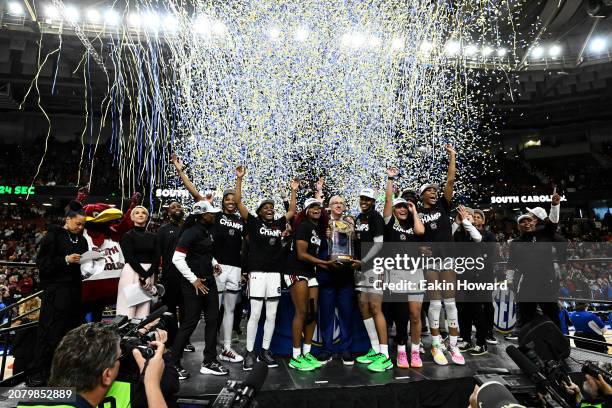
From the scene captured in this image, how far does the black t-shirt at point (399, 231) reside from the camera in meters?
4.72

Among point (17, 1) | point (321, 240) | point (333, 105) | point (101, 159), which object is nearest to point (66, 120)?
point (101, 159)

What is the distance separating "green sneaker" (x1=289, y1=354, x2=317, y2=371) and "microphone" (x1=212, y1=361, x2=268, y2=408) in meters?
2.70

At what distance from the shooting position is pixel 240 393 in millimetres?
1544

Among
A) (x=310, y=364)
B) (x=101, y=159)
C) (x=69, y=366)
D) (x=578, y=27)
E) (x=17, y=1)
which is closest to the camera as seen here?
(x=69, y=366)

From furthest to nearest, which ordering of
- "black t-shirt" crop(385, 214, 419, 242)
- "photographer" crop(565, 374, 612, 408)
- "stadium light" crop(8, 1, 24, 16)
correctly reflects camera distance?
"stadium light" crop(8, 1, 24, 16) < "black t-shirt" crop(385, 214, 419, 242) < "photographer" crop(565, 374, 612, 408)

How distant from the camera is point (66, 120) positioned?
23094 millimetres

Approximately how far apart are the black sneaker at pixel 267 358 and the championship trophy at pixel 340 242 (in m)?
1.33

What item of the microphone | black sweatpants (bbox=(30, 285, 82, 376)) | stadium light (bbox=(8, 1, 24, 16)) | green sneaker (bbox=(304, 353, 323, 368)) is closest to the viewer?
the microphone

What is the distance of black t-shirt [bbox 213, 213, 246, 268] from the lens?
4754 mm

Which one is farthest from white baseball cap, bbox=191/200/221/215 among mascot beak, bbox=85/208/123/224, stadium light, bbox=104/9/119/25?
stadium light, bbox=104/9/119/25

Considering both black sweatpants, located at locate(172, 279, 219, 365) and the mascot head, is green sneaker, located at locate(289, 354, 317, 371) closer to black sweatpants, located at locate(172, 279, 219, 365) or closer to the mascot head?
black sweatpants, located at locate(172, 279, 219, 365)

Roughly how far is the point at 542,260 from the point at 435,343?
1.84 metres

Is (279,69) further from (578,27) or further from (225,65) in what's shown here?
(578,27)

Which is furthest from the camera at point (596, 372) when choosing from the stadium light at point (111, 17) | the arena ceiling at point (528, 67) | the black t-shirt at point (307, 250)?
the stadium light at point (111, 17)
